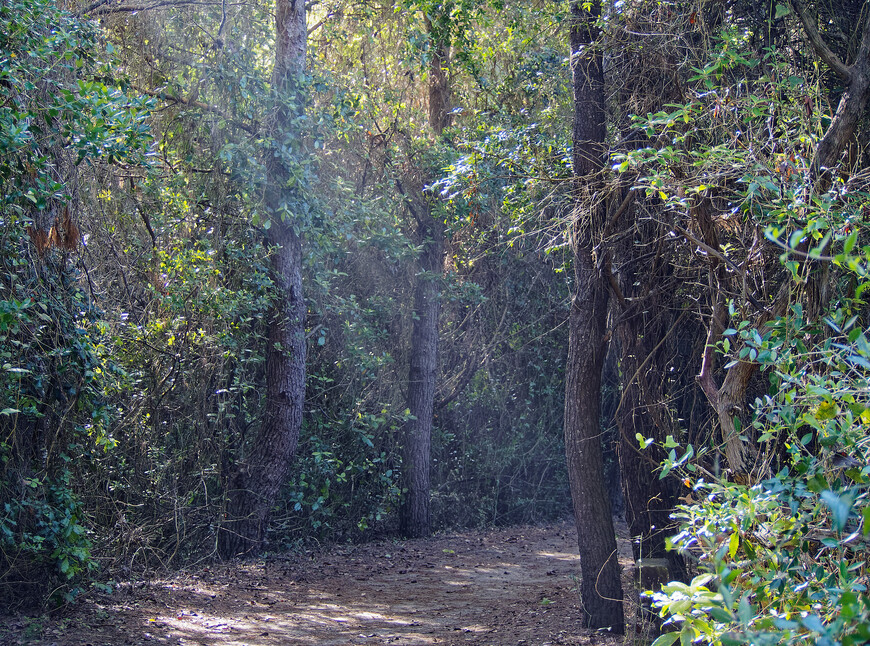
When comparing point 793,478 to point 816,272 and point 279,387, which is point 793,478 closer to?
point 816,272

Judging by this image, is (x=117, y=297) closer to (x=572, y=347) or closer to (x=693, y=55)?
(x=572, y=347)

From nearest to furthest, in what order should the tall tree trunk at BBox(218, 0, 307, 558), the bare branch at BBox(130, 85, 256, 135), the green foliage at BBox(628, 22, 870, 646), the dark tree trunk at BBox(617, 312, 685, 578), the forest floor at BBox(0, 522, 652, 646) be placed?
the green foliage at BBox(628, 22, 870, 646) → the dark tree trunk at BBox(617, 312, 685, 578) → the forest floor at BBox(0, 522, 652, 646) → the bare branch at BBox(130, 85, 256, 135) → the tall tree trunk at BBox(218, 0, 307, 558)

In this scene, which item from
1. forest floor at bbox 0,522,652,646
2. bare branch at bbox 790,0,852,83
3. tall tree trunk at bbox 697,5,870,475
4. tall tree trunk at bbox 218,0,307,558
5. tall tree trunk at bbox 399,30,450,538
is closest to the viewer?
tall tree trunk at bbox 697,5,870,475

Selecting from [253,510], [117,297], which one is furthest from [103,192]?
[253,510]

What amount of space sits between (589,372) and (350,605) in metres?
3.51

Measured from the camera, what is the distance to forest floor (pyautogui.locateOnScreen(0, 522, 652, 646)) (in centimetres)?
621

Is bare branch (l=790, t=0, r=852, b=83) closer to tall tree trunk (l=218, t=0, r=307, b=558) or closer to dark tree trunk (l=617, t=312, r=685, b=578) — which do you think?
dark tree trunk (l=617, t=312, r=685, b=578)

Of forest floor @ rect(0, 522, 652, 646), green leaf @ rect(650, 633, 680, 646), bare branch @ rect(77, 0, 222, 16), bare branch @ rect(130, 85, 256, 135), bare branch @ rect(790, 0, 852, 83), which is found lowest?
forest floor @ rect(0, 522, 652, 646)

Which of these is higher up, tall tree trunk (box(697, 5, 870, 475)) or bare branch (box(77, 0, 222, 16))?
bare branch (box(77, 0, 222, 16))

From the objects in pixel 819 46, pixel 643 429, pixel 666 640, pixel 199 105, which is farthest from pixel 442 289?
pixel 666 640

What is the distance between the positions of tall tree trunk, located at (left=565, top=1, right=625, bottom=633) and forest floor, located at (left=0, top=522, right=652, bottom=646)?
0.38 m

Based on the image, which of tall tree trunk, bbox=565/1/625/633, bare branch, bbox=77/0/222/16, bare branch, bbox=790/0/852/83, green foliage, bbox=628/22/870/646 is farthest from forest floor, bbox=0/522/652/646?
bare branch, bbox=77/0/222/16

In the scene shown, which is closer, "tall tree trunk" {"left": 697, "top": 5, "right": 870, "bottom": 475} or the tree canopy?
the tree canopy

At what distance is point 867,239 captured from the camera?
410cm
